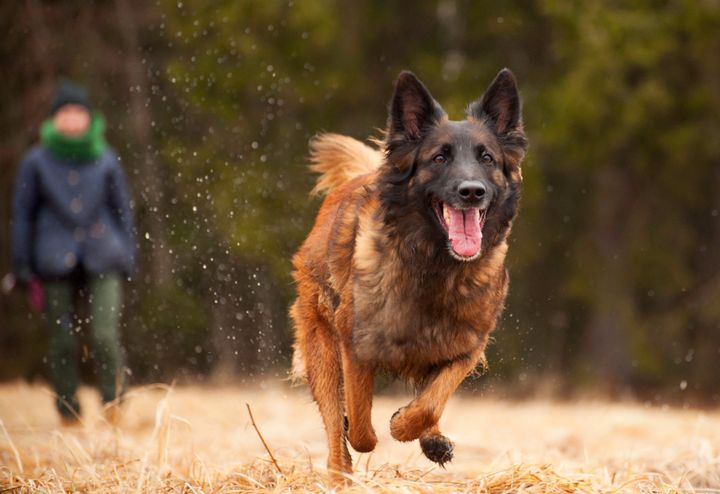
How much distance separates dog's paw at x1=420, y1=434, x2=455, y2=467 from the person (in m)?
3.63

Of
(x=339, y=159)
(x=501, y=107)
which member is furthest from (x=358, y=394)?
(x=339, y=159)

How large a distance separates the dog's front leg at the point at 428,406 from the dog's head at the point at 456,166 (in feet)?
1.78

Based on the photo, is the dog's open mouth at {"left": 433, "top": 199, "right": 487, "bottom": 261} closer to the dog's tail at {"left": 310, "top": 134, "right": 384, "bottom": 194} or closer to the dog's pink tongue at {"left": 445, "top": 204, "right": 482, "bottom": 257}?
the dog's pink tongue at {"left": 445, "top": 204, "right": 482, "bottom": 257}

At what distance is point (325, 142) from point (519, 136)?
1.45m

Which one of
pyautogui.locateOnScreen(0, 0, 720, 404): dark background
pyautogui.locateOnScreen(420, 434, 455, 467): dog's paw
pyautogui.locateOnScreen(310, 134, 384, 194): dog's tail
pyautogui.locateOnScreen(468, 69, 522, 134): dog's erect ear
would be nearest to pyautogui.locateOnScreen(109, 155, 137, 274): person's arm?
pyautogui.locateOnScreen(310, 134, 384, 194): dog's tail

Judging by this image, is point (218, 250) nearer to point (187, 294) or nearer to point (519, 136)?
point (187, 294)

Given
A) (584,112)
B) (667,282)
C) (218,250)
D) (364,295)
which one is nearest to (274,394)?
(218,250)

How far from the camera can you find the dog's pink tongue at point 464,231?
4879 millimetres

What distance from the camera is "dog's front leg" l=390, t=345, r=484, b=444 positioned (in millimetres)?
4906

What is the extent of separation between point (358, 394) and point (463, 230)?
923 mm

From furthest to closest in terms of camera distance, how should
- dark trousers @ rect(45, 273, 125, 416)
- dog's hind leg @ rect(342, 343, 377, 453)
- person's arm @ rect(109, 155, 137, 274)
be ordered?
person's arm @ rect(109, 155, 137, 274), dark trousers @ rect(45, 273, 125, 416), dog's hind leg @ rect(342, 343, 377, 453)

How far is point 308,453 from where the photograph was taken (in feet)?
17.1

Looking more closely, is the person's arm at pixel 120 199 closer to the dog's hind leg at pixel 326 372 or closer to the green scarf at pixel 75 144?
the green scarf at pixel 75 144

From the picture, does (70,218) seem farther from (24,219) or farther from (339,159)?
(339,159)
